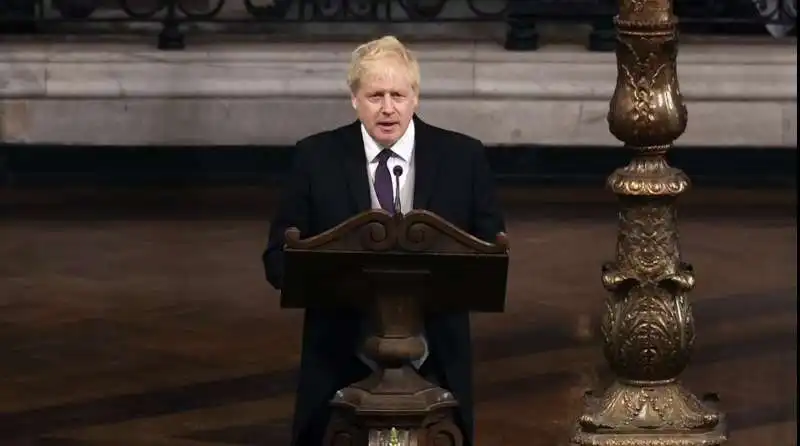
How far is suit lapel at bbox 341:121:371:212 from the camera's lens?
556 centimetres

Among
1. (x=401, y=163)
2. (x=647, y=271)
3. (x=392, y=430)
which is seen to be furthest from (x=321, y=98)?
(x=392, y=430)

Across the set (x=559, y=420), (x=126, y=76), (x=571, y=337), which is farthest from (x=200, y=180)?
(x=559, y=420)

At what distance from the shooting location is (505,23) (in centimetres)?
1394

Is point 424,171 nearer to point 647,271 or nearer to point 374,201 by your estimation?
point 374,201

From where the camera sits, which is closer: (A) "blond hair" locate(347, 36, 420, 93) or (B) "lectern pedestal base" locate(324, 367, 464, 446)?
(B) "lectern pedestal base" locate(324, 367, 464, 446)

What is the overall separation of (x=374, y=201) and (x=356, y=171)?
0.29 feet

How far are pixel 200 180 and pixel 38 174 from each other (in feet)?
3.18

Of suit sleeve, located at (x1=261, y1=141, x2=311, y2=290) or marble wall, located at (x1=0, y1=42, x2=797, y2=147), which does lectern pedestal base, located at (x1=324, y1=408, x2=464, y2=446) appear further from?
marble wall, located at (x1=0, y1=42, x2=797, y2=147)

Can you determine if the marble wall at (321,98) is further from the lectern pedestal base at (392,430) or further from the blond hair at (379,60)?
the lectern pedestal base at (392,430)

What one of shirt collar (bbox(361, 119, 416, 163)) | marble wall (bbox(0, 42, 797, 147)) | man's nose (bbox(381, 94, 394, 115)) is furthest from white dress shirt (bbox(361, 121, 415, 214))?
marble wall (bbox(0, 42, 797, 147))

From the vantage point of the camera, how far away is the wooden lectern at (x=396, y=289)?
505 cm

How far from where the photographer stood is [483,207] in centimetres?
559

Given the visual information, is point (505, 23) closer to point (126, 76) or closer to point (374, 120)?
point (126, 76)

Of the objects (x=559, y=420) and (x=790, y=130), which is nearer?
(x=559, y=420)
